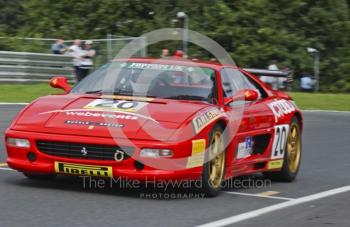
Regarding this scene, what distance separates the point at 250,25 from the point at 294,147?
92.1 feet

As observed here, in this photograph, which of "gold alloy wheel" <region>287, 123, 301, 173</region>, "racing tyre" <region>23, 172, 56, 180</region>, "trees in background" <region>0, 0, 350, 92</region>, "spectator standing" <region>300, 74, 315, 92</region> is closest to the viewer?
"racing tyre" <region>23, 172, 56, 180</region>

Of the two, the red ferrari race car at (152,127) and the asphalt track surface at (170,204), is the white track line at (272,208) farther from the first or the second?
the red ferrari race car at (152,127)

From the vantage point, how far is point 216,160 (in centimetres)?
792

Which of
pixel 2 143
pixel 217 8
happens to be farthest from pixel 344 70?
pixel 2 143

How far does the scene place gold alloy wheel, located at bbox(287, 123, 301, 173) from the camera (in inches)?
382

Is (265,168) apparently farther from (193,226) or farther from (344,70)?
(344,70)

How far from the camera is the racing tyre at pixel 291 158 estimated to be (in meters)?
9.56

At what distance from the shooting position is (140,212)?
6.80 meters

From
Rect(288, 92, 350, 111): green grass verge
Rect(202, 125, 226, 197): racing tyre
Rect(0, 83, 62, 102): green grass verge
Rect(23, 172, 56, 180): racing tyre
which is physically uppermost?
Rect(202, 125, 226, 197): racing tyre

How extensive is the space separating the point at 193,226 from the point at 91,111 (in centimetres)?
194

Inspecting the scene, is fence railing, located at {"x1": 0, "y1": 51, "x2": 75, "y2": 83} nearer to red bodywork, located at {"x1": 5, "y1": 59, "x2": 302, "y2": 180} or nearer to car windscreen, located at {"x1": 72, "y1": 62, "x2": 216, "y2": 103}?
car windscreen, located at {"x1": 72, "y1": 62, "x2": 216, "y2": 103}

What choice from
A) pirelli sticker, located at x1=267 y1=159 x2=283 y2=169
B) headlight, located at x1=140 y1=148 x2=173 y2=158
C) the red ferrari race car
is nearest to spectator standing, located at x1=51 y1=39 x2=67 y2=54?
the red ferrari race car

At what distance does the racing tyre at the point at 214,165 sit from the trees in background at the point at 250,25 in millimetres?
27629

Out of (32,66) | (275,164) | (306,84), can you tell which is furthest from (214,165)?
(306,84)
